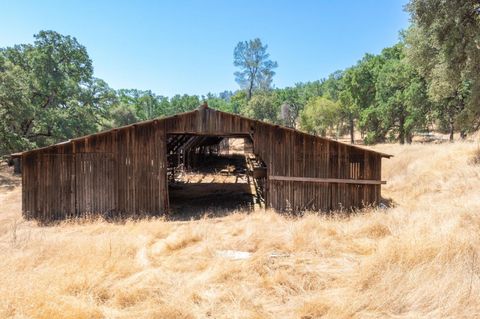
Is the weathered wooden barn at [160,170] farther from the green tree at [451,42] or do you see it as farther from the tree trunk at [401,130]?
the tree trunk at [401,130]

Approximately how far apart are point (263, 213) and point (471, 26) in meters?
13.3

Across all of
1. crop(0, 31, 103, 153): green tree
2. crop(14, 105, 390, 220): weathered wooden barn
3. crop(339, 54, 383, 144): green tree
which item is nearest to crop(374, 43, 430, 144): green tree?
crop(339, 54, 383, 144): green tree

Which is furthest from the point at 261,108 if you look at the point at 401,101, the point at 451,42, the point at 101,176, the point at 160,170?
the point at 101,176

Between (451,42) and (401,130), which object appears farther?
(401,130)

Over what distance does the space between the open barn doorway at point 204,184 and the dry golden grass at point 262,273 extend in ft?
14.3

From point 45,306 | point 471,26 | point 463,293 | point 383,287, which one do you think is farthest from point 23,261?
point 471,26

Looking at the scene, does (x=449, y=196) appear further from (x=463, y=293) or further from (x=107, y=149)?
(x=107, y=149)

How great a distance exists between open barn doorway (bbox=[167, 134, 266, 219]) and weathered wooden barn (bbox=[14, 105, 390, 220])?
5.23ft

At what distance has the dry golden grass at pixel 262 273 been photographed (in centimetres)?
381

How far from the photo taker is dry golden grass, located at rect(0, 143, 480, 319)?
12.5 ft

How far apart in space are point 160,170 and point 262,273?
6872 mm

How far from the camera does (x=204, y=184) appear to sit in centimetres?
1809

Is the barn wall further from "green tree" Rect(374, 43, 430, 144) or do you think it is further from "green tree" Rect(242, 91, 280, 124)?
"green tree" Rect(242, 91, 280, 124)

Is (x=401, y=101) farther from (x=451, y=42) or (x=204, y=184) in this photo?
(x=204, y=184)
